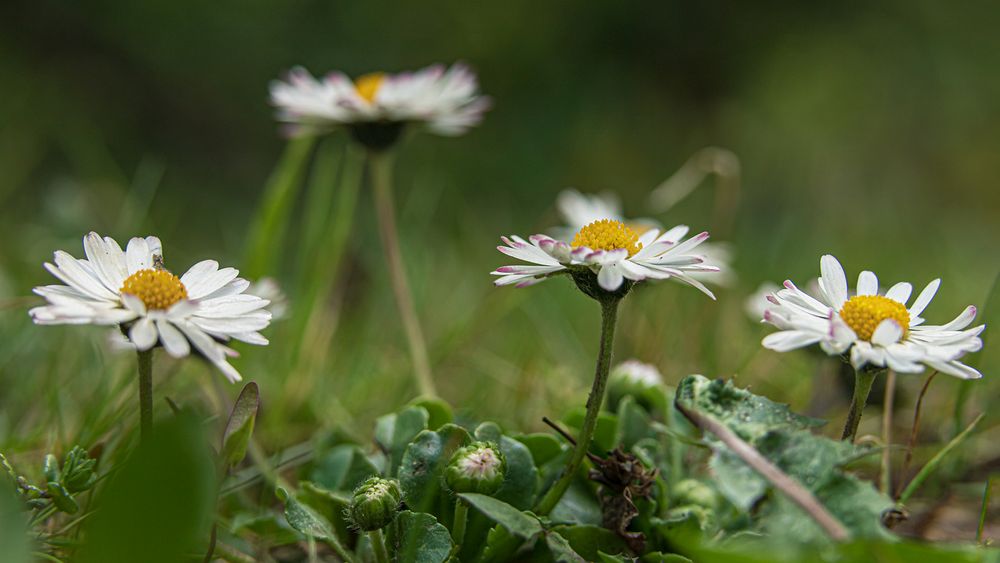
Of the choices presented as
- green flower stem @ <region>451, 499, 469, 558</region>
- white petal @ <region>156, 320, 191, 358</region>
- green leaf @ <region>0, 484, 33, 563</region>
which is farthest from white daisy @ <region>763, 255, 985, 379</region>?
green leaf @ <region>0, 484, 33, 563</region>

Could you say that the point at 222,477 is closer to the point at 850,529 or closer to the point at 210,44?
the point at 850,529

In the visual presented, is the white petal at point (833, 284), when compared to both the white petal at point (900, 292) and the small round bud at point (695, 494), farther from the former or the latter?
the small round bud at point (695, 494)

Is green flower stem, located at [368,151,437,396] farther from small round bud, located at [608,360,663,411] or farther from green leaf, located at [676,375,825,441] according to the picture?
green leaf, located at [676,375,825,441]

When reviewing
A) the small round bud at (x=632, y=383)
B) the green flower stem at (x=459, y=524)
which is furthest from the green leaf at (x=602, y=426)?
the green flower stem at (x=459, y=524)

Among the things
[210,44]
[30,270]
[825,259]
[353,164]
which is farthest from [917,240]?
[210,44]

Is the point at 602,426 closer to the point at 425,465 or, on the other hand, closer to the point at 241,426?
the point at 425,465

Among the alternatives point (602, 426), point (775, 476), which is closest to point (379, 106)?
point (602, 426)
